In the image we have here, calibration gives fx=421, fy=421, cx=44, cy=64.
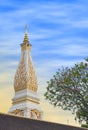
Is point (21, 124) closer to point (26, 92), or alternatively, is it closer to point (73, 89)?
point (73, 89)

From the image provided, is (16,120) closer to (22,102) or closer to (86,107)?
(86,107)

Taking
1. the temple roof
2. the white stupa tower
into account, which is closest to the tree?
the temple roof

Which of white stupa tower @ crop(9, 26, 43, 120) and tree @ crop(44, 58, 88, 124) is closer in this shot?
tree @ crop(44, 58, 88, 124)

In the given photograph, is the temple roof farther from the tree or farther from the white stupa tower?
the white stupa tower

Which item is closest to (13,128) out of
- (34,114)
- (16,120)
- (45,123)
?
(16,120)

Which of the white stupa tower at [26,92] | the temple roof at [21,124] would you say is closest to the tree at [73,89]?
the temple roof at [21,124]

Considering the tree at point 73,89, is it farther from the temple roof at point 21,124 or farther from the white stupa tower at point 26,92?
the white stupa tower at point 26,92

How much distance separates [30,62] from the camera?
7381 centimetres

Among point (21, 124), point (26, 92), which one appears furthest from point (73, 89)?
point (26, 92)

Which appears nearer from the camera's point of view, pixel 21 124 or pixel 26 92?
pixel 21 124

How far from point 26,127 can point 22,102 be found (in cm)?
A: 4322

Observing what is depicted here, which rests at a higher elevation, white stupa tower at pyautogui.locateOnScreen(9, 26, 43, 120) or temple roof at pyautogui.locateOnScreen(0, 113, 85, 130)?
white stupa tower at pyautogui.locateOnScreen(9, 26, 43, 120)

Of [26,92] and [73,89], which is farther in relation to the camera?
[26,92]

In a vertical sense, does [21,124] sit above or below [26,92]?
below
